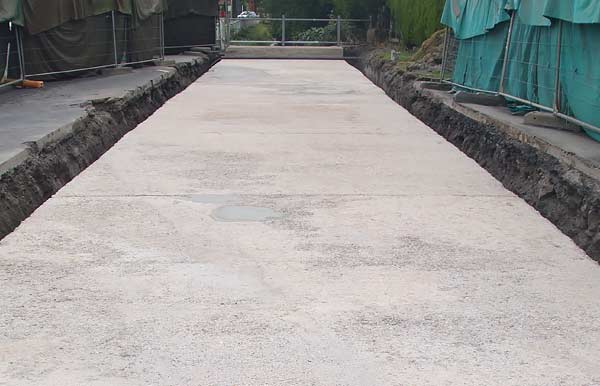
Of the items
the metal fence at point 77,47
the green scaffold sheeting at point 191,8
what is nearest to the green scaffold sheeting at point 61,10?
the metal fence at point 77,47

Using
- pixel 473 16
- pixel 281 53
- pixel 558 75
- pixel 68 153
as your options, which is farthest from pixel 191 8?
pixel 558 75

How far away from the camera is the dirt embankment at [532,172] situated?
573 centimetres

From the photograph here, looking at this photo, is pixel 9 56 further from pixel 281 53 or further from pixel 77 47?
pixel 281 53

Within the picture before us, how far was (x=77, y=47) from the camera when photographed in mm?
13758

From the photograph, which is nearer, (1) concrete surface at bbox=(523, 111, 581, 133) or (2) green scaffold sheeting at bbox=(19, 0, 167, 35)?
(1) concrete surface at bbox=(523, 111, 581, 133)

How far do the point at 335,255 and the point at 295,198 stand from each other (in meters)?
1.60

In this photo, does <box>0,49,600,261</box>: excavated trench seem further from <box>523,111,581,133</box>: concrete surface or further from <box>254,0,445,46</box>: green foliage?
<box>254,0,445,46</box>: green foliage

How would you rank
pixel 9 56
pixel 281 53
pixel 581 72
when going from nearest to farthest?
pixel 581 72 < pixel 9 56 < pixel 281 53

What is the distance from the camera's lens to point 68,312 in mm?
4172

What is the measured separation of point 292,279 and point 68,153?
4.10 m

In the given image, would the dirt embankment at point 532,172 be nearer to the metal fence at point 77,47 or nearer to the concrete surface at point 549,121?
the concrete surface at point 549,121

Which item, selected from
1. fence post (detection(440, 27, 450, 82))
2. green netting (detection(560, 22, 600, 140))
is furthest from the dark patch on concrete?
fence post (detection(440, 27, 450, 82))

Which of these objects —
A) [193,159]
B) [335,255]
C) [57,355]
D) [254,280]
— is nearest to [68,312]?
[57,355]

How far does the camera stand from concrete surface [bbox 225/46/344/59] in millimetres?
28594
